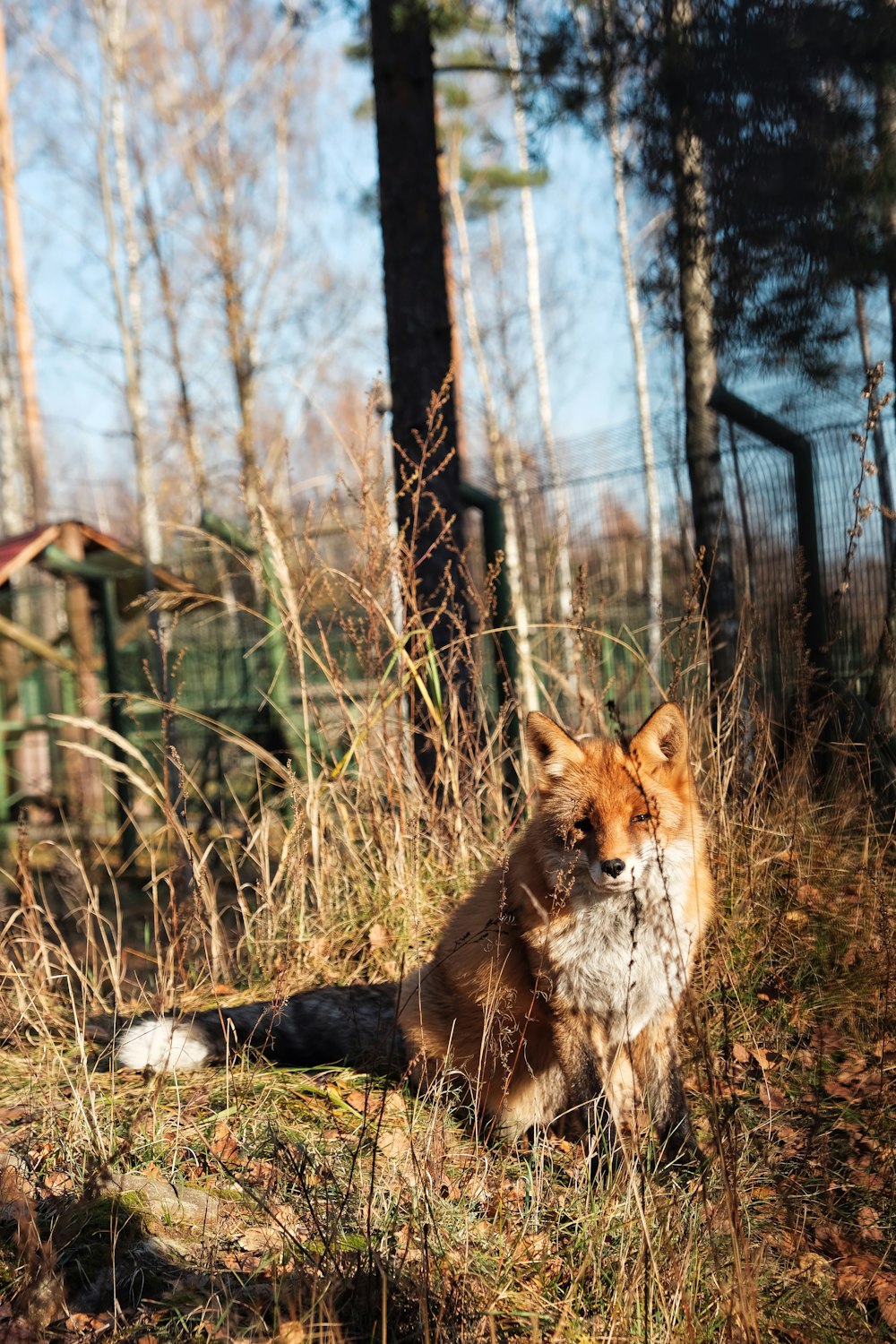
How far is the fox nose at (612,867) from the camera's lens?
115 inches

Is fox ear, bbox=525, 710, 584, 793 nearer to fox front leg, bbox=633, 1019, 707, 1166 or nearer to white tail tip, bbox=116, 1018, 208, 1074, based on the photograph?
fox front leg, bbox=633, 1019, 707, 1166

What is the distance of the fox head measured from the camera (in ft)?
9.82

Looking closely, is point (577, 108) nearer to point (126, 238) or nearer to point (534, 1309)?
point (534, 1309)

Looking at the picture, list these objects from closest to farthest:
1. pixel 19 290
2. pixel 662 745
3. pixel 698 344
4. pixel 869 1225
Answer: pixel 869 1225
pixel 662 745
pixel 698 344
pixel 19 290

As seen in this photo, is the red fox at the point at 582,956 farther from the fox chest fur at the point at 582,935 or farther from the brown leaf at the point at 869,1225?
the brown leaf at the point at 869,1225

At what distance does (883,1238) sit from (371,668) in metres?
2.71

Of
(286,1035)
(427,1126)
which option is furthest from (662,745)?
(286,1035)

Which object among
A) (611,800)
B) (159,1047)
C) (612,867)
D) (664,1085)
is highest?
(611,800)

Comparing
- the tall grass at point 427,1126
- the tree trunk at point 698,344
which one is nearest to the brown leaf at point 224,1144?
the tall grass at point 427,1126

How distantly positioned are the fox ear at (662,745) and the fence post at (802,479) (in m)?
2.70

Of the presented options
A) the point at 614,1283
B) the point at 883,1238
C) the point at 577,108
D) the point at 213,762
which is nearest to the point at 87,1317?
the point at 614,1283

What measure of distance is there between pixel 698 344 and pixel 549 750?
444 cm

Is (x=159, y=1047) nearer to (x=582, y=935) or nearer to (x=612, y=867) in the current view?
(x=582, y=935)

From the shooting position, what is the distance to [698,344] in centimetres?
680
